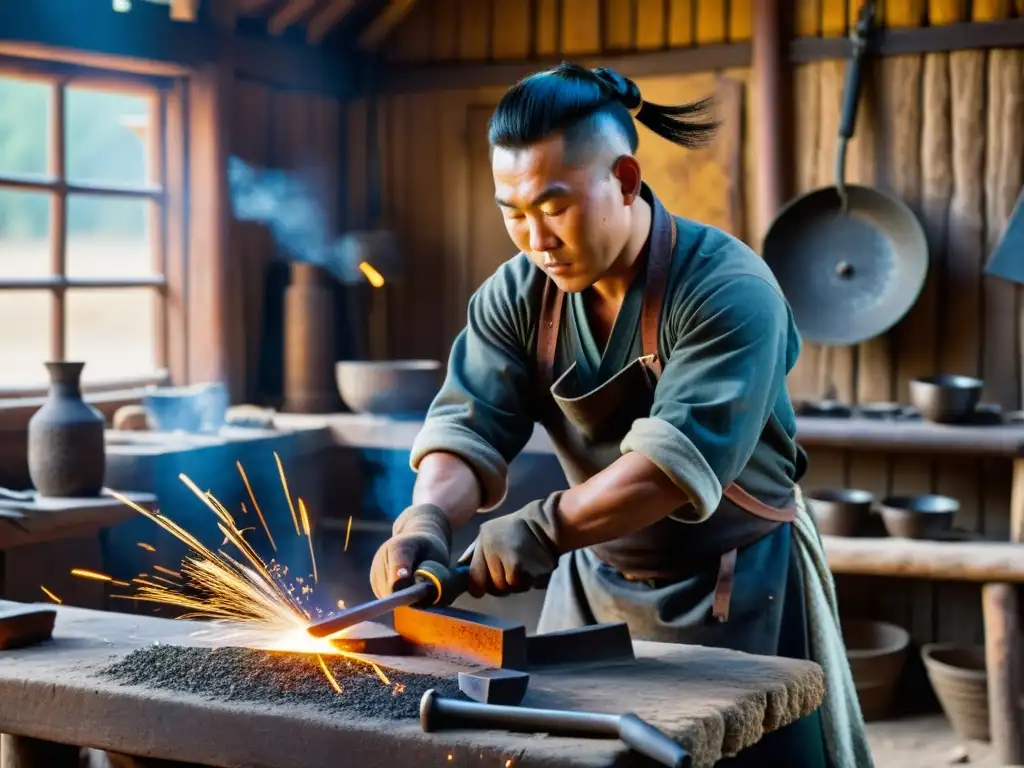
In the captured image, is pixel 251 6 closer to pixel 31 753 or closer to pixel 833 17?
pixel 833 17

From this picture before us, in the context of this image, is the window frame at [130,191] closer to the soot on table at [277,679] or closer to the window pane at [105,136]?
the window pane at [105,136]

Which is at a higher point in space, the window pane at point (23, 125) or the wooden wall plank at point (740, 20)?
the wooden wall plank at point (740, 20)

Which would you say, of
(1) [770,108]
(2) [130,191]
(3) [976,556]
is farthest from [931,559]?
(2) [130,191]

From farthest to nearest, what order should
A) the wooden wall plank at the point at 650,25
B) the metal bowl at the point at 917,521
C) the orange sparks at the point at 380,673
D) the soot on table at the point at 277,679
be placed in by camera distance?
1. the wooden wall plank at the point at 650,25
2. the metal bowl at the point at 917,521
3. the orange sparks at the point at 380,673
4. the soot on table at the point at 277,679

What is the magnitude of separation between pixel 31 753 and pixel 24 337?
109 inches

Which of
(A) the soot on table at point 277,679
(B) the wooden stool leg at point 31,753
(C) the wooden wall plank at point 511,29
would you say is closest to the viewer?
(A) the soot on table at point 277,679

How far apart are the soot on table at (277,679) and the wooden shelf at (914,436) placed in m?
3.40

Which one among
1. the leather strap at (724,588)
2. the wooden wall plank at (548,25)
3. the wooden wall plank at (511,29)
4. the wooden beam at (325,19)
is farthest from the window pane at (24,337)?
the leather strap at (724,588)

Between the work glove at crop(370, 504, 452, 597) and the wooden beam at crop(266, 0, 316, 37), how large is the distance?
3896 mm

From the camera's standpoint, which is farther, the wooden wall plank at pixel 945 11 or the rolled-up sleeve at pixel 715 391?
the wooden wall plank at pixel 945 11

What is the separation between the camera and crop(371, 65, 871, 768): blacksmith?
2.43 meters

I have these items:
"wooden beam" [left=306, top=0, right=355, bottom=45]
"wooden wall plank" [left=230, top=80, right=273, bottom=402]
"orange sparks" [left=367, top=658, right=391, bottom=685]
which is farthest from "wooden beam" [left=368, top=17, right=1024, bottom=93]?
"orange sparks" [left=367, top=658, right=391, bottom=685]

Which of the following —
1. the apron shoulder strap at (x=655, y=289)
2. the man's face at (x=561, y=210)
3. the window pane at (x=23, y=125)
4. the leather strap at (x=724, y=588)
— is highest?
the window pane at (x=23, y=125)

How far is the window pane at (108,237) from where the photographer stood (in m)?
5.20
